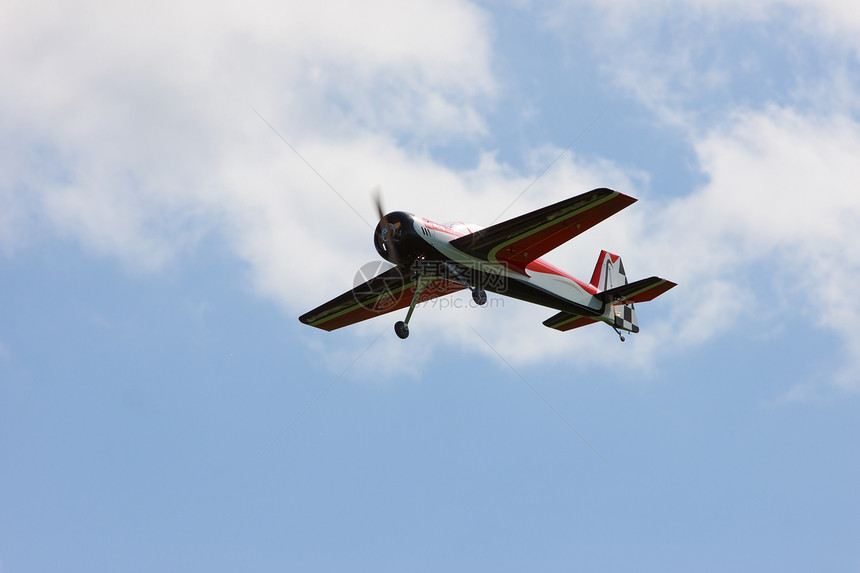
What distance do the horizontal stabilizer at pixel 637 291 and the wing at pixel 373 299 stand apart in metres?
5.02

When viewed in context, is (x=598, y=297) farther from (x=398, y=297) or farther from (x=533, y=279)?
(x=398, y=297)

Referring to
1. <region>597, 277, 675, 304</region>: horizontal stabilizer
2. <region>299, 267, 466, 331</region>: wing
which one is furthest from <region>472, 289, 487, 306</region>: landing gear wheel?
<region>597, 277, 675, 304</region>: horizontal stabilizer

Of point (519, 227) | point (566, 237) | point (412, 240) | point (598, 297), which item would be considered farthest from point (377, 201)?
point (598, 297)

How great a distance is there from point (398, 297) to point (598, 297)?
639 centimetres

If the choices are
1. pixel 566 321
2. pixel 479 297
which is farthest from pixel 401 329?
pixel 566 321

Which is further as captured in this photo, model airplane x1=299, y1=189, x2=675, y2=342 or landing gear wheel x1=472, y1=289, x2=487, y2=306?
landing gear wheel x1=472, y1=289, x2=487, y2=306

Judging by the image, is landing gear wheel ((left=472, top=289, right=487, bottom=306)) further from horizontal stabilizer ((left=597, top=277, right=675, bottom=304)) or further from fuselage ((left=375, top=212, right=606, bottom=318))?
horizontal stabilizer ((left=597, top=277, right=675, bottom=304))

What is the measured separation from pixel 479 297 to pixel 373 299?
15.7 feet

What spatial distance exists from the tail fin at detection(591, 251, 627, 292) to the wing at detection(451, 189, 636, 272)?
5835mm

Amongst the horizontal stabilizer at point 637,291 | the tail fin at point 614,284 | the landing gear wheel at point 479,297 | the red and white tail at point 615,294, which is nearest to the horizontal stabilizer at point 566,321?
the red and white tail at point 615,294

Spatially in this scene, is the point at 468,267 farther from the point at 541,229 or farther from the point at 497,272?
the point at 541,229

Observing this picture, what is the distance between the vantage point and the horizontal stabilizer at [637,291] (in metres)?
26.1

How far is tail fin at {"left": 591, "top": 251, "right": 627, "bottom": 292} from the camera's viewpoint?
28984 millimetres

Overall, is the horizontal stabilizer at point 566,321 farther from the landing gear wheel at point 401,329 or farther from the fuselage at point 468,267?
the landing gear wheel at point 401,329
